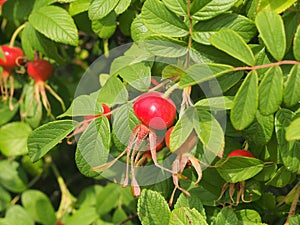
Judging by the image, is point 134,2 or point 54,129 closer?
point 54,129

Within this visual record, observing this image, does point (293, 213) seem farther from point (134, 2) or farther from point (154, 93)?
point (134, 2)

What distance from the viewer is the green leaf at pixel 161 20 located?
1.30 m

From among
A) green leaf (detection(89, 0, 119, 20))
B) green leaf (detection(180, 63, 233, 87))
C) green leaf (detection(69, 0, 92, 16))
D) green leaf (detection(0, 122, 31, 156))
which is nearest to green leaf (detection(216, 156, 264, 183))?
green leaf (detection(180, 63, 233, 87))

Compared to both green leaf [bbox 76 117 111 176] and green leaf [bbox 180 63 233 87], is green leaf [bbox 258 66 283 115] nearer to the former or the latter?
green leaf [bbox 180 63 233 87]

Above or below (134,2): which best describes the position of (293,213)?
below

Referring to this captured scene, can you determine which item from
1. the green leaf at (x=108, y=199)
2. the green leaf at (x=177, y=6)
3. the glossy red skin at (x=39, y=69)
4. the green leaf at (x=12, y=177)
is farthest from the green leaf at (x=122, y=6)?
the green leaf at (x=12, y=177)

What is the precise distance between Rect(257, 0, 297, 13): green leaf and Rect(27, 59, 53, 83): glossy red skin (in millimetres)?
928

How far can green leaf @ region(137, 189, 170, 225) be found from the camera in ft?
4.24

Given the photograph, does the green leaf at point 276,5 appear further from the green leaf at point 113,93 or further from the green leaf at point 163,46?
the green leaf at point 113,93

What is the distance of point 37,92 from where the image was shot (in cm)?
198

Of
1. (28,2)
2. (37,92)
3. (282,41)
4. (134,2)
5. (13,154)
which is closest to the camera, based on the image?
(282,41)

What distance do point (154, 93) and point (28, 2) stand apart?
0.70 meters

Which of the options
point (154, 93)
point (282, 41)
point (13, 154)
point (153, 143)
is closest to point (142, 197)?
point (153, 143)

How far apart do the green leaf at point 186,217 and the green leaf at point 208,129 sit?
5.5 inches
